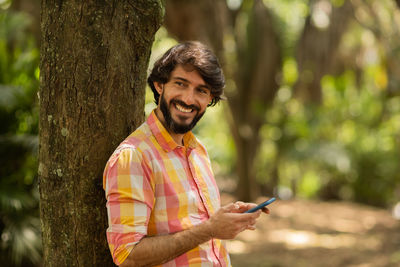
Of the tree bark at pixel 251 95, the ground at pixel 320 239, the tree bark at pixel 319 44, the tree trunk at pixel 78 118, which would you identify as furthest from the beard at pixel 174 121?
the tree bark at pixel 319 44

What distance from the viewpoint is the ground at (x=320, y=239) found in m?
6.05

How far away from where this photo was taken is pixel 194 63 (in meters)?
1.82

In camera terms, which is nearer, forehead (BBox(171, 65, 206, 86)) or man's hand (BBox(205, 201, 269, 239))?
man's hand (BBox(205, 201, 269, 239))

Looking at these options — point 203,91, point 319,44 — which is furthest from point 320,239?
point 203,91

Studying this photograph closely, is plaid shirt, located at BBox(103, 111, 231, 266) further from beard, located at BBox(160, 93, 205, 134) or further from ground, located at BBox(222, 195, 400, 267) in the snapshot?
ground, located at BBox(222, 195, 400, 267)

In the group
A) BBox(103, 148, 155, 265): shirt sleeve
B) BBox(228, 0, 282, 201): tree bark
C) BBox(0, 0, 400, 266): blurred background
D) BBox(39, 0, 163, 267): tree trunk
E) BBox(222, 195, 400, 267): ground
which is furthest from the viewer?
BBox(228, 0, 282, 201): tree bark

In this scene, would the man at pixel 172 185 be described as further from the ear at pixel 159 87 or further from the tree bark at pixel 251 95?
the tree bark at pixel 251 95

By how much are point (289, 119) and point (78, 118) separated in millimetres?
8572

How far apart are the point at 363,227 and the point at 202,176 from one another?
683cm

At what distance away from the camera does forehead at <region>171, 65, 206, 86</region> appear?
1835 millimetres

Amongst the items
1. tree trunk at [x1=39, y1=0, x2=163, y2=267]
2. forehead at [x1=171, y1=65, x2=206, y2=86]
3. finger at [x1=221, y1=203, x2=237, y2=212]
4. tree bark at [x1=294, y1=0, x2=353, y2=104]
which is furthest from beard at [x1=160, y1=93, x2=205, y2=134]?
tree bark at [x1=294, y1=0, x2=353, y2=104]

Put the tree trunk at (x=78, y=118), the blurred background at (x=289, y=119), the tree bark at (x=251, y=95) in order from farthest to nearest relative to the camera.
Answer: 1. the tree bark at (x=251, y=95)
2. the blurred background at (x=289, y=119)
3. the tree trunk at (x=78, y=118)

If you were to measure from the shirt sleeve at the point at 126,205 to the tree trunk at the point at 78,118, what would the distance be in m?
0.27

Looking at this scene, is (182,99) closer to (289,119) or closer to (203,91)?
(203,91)
